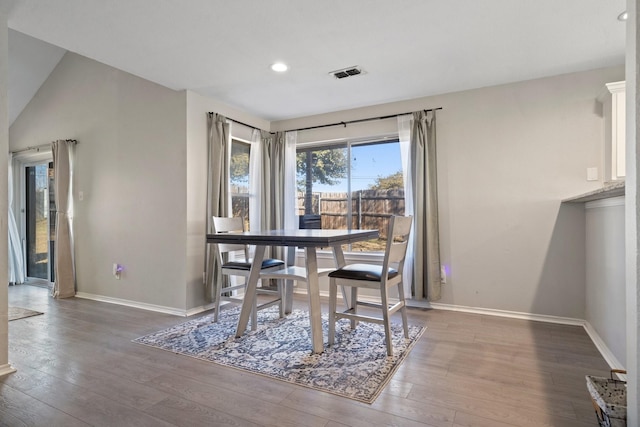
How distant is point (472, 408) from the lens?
5.54 feet

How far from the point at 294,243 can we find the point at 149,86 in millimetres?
2702

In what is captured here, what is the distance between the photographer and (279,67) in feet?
9.73

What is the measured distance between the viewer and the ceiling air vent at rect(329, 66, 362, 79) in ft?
9.88

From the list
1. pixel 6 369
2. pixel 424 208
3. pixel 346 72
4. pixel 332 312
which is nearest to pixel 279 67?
pixel 346 72

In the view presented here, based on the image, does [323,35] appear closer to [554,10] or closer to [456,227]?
[554,10]

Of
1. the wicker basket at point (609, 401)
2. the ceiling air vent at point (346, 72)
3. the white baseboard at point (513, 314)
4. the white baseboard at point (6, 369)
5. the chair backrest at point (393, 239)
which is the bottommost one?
the white baseboard at point (513, 314)

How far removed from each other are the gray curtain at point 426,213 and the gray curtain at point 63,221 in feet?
13.9

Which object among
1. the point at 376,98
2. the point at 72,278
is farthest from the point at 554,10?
the point at 72,278

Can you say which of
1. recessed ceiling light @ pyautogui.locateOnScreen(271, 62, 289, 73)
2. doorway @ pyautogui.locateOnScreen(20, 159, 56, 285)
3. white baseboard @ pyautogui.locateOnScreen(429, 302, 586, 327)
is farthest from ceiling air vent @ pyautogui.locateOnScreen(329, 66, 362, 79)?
doorway @ pyautogui.locateOnScreen(20, 159, 56, 285)

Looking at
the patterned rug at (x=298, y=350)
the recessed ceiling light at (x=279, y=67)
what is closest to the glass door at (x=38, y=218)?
the patterned rug at (x=298, y=350)

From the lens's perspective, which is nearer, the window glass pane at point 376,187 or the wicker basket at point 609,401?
the wicker basket at point 609,401

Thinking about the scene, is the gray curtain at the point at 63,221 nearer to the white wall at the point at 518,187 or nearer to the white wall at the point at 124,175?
the white wall at the point at 124,175

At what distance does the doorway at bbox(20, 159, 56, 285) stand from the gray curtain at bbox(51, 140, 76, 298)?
Result: 669 mm

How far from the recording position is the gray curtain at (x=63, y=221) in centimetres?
416
